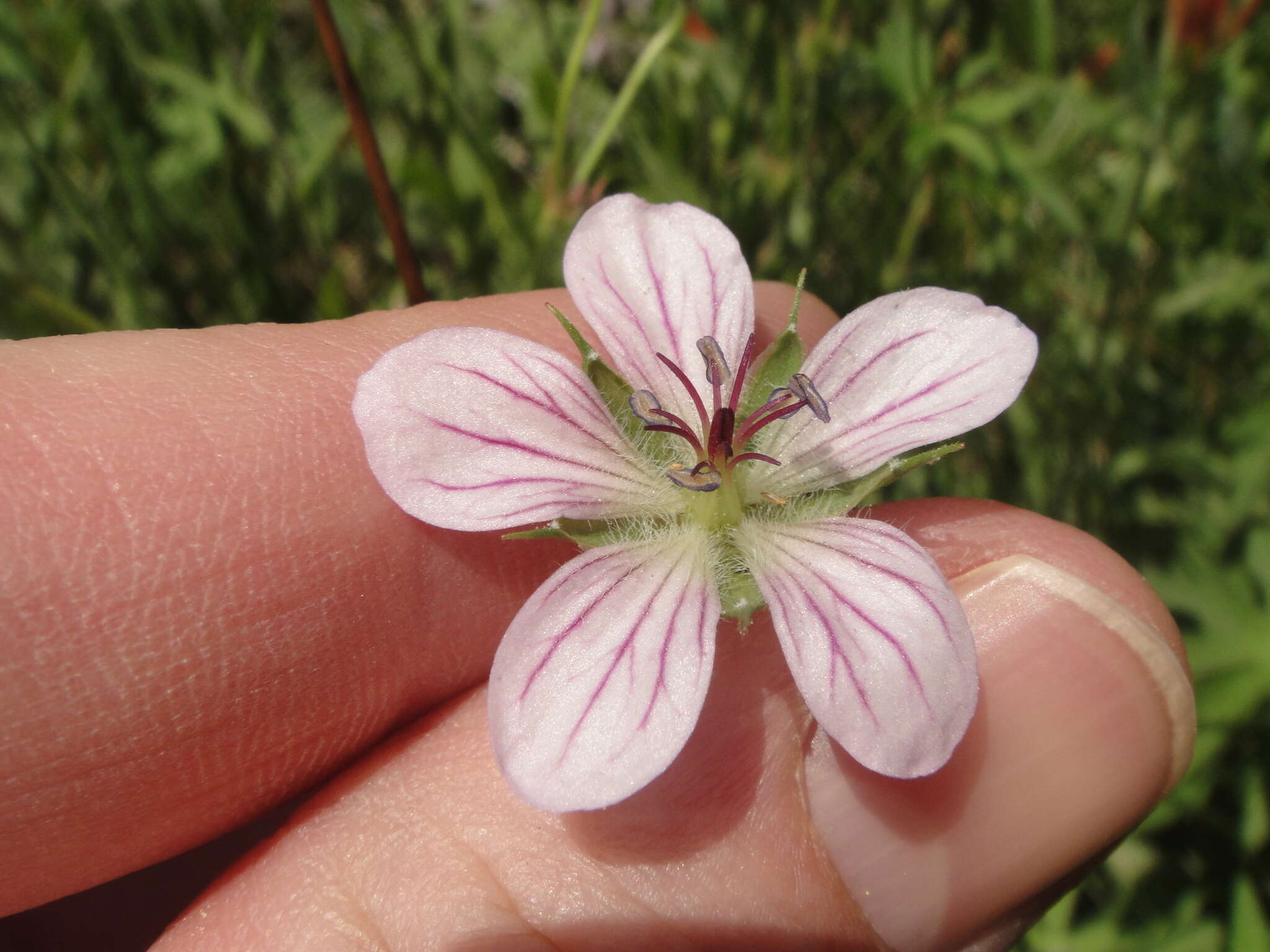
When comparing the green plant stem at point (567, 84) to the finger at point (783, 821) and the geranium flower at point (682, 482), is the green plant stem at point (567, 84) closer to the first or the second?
the geranium flower at point (682, 482)

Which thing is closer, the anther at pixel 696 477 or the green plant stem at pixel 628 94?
the anther at pixel 696 477

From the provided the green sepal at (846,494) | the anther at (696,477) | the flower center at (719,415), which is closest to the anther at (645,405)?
the flower center at (719,415)

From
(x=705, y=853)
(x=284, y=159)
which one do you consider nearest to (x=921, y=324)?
(x=705, y=853)

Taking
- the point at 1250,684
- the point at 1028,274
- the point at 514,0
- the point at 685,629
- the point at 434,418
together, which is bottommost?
the point at 1250,684

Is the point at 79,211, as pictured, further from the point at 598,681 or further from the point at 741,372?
the point at 598,681

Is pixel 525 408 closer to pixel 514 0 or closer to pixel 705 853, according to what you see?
pixel 705 853

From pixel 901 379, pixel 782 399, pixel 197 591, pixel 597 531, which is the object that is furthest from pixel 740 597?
pixel 197 591

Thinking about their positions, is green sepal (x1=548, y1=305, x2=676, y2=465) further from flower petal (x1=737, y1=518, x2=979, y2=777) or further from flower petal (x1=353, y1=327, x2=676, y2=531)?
flower petal (x1=737, y1=518, x2=979, y2=777)

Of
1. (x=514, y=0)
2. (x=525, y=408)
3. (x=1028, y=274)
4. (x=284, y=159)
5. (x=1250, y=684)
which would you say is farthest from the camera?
(x=514, y=0)
